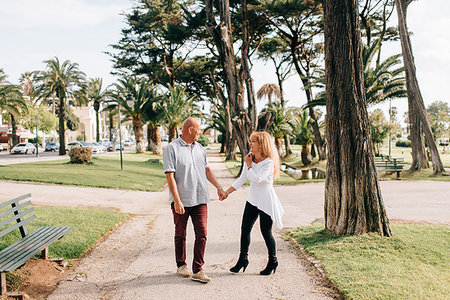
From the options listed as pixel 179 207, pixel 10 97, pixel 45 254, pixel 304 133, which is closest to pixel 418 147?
pixel 304 133

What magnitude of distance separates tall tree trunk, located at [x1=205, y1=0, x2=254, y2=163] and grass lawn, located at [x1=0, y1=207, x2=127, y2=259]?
10.1 m

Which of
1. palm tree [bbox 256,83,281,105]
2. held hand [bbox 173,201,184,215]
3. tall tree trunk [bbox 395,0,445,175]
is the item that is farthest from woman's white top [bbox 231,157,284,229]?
palm tree [bbox 256,83,281,105]

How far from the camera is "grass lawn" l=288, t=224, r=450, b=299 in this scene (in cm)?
400

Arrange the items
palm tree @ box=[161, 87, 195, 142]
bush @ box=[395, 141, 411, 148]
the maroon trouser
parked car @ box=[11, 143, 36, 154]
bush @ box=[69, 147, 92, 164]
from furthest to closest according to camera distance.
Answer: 1. bush @ box=[395, 141, 411, 148]
2. parked car @ box=[11, 143, 36, 154]
3. palm tree @ box=[161, 87, 195, 142]
4. bush @ box=[69, 147, 92, 164]
5. the maroon trouser

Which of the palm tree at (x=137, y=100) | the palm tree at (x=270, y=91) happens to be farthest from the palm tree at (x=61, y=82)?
the palm tree at (x=270, y=91)

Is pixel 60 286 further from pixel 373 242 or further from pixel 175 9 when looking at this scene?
pixel 175 9

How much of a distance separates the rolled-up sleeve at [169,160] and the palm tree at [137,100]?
36.1 meters

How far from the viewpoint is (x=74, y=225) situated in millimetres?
7254

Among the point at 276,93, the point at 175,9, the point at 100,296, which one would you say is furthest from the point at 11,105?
the point at 100,296

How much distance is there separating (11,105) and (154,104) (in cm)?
1639

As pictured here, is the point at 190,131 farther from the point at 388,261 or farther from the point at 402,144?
the point at 402,144

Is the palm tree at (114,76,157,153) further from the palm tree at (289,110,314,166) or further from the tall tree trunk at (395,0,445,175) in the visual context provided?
the tall tree trunk at (395,0,445,175)

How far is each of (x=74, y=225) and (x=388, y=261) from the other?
5.48 metres

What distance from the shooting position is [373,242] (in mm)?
5676
